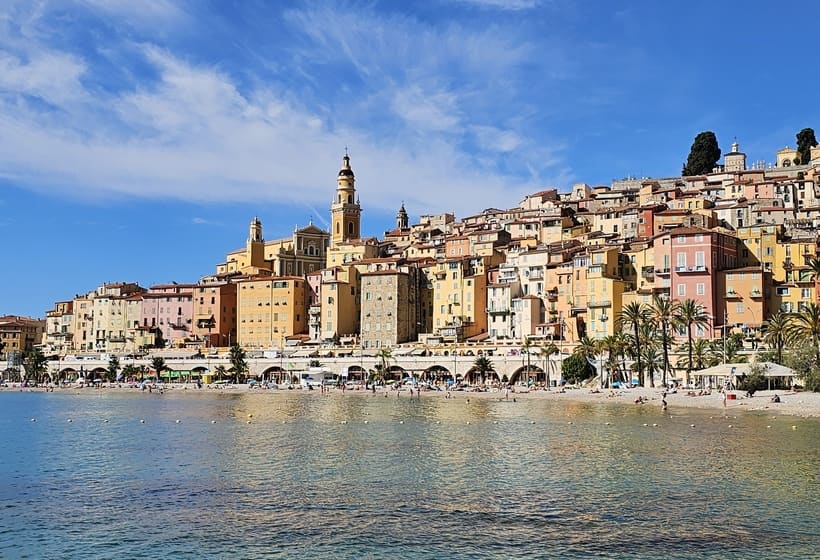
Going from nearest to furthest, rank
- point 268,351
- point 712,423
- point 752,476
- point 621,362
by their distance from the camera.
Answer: point 752,476
point 712,423
point 621,362
point 268,351

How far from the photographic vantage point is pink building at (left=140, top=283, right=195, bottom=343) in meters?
122

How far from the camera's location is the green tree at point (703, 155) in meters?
131

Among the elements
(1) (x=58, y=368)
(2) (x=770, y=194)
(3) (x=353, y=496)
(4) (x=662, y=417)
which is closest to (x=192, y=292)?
(1) (x=58, y=368)

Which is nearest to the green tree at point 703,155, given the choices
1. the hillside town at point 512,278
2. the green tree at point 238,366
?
the hillside town at point 512,278

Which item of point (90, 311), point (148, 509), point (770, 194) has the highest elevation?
point (770, 194)

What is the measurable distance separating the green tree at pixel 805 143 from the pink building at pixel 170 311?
8718 centimetres

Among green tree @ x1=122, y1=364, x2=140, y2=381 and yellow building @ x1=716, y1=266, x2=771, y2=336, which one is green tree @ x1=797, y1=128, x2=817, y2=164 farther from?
green tree @ x1=122, y1=364, x2=140, y2=381

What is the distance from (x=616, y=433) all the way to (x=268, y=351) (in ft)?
214

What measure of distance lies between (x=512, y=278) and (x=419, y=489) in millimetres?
69193

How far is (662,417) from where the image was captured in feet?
174

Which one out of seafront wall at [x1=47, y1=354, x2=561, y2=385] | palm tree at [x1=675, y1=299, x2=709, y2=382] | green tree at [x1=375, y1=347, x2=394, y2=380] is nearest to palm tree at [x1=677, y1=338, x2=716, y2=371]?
palm tree at [x1=675, y1=299, x2=709, y2=382]

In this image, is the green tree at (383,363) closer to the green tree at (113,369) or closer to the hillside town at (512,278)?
the hillside town at (512,278)

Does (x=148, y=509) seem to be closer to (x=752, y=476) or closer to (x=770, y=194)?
(x=752, y=476)

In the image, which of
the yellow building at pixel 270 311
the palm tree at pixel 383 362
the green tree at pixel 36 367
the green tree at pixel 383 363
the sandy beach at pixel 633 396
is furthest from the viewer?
the green tree at pixel 36 367
